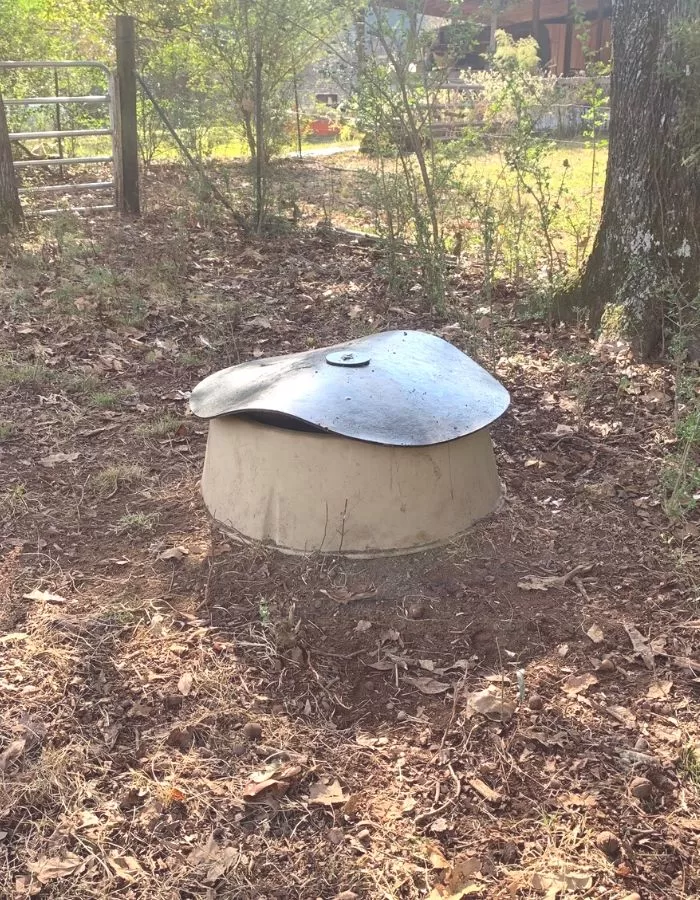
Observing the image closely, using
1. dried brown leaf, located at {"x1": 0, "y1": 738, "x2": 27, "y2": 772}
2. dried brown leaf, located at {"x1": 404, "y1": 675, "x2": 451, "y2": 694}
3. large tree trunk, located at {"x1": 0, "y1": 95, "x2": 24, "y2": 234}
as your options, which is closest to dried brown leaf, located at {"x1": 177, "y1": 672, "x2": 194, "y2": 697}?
dried brown leaf, located at {"x1": 0, "y1": 738, "x2": 27, "y2": 772}

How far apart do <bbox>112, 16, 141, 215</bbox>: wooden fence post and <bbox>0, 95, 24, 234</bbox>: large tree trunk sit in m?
1.28

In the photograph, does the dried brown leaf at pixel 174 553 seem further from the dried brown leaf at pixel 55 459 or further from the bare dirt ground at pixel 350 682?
the dried brown leaf at pixel 55 459

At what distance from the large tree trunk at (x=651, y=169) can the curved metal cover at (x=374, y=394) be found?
168 centimetres

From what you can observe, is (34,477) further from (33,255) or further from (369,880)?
(33,255)

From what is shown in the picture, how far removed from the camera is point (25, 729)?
2.34m

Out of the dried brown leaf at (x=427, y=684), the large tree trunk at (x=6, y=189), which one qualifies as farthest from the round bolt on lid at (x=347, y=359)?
the large tree trunk at (x=6, y=189)

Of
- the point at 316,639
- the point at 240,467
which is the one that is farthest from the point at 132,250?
the point at 316,639

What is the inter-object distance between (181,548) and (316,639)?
0.79 meters

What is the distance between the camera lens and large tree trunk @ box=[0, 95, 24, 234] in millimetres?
7023

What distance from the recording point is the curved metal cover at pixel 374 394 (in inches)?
114

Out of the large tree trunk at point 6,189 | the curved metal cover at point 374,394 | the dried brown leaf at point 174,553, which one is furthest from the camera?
the large tree trunk at point 6,189

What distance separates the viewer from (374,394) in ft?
10.00

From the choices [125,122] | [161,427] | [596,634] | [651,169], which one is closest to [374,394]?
[596,634]

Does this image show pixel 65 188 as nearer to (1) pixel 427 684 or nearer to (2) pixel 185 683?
(2) pixel 185 683
